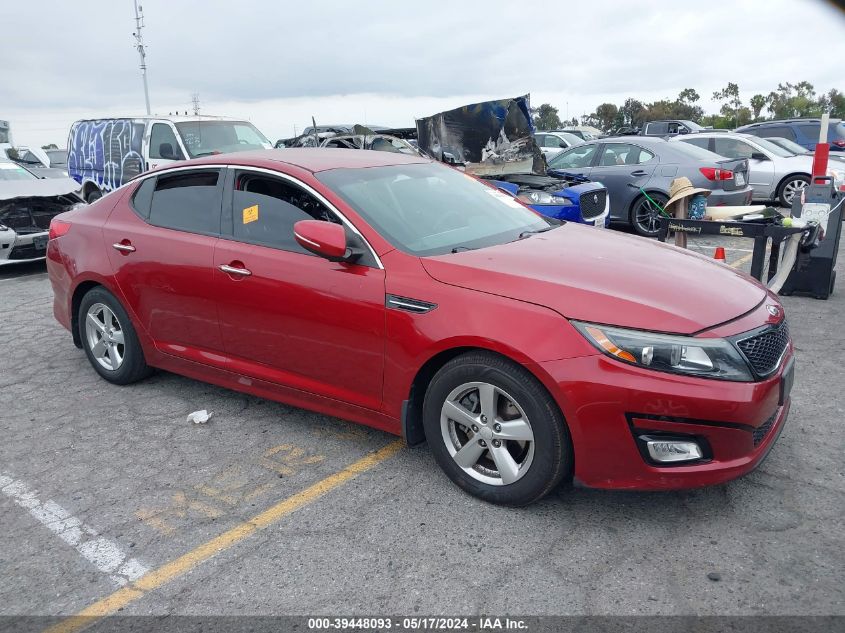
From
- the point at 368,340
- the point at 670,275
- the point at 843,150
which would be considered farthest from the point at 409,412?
the point at 843,150

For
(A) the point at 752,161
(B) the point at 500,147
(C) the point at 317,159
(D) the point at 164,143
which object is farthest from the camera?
(A) the point at 752,161

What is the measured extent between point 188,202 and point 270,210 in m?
0.72

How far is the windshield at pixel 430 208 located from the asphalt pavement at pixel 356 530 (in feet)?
3.79

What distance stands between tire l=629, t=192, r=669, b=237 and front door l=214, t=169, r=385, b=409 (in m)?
7.32

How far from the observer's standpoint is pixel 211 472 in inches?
147

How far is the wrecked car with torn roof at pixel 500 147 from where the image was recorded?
29.3ft

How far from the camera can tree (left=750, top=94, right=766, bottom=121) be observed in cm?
3409

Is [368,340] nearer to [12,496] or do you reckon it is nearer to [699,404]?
[699,404]

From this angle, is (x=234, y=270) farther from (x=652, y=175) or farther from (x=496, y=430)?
(x=652, y=175)

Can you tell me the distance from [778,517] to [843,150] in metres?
15.7

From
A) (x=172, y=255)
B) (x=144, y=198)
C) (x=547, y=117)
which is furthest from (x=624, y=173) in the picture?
(x=547, y=117)

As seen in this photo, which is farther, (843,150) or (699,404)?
(843,150)

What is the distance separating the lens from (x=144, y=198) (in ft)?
15.4

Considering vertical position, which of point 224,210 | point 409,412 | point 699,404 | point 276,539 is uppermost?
point 224,210
